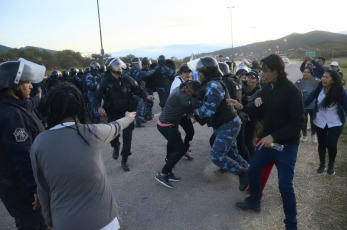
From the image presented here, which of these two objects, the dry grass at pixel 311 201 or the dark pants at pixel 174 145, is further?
the dark pants at pixel 174 145

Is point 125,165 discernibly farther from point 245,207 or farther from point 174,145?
point 245,207

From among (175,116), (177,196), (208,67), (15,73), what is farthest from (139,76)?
(15,73)

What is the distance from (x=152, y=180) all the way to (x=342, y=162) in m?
3.67

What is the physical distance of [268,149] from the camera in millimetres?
3104

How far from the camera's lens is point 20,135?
6.56 feet

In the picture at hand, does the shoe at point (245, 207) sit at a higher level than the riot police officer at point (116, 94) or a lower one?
lower

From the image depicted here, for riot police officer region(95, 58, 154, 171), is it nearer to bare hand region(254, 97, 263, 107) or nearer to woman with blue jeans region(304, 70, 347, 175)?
bare hand region(254, 97, 263, 107)

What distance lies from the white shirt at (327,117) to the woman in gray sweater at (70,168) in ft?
13.2

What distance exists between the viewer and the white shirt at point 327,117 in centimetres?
435

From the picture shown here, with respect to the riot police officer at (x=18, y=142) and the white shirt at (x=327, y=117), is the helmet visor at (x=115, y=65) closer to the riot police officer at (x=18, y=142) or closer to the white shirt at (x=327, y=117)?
the riot police officer at (x=18, y=142)

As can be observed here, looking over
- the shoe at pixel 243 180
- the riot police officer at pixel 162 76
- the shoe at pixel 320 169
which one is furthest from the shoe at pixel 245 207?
the riot police officer at pixel 162 76

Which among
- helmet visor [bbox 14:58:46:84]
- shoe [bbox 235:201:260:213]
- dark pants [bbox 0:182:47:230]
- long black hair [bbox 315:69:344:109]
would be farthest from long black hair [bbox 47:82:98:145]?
long black hair [bbox 315:69:344:109]

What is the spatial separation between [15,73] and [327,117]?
4.55 m

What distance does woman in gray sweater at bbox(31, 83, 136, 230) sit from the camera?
1.67 m
